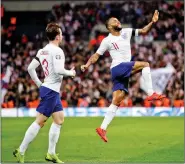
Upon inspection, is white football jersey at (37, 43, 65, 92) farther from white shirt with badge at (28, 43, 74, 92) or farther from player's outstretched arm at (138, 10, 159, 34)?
player's outstretched arm at (138, 10, 159, 34)

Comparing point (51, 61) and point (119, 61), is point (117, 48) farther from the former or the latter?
point (51, 61)

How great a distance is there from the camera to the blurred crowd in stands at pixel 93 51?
2819cm

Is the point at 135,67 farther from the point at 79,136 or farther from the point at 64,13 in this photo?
the point at 64,13

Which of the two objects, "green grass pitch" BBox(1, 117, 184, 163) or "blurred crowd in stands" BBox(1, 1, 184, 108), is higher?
"blurred crowd in stands" BBox(1, 1, 184, 108)

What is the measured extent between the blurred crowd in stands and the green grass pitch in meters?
4.56

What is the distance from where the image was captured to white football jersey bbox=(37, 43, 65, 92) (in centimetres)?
1139

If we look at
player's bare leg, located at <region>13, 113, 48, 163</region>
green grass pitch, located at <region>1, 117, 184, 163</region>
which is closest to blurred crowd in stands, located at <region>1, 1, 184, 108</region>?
green grass pitch, located at <region>1, 117, 184, 163</region>

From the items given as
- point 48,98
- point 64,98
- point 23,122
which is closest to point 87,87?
point 64,98

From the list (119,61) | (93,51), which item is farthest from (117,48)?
(93,51)

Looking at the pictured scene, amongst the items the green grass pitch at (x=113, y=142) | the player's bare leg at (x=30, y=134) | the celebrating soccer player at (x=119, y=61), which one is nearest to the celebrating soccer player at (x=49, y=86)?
the player's bare leg at (x=30, y=134)

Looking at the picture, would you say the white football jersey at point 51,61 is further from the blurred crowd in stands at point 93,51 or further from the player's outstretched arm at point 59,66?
the blurred crowd in stands at point 93,51

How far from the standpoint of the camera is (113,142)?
1628cm

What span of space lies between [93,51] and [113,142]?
15.9 meters

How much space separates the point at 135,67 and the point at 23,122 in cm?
1101
